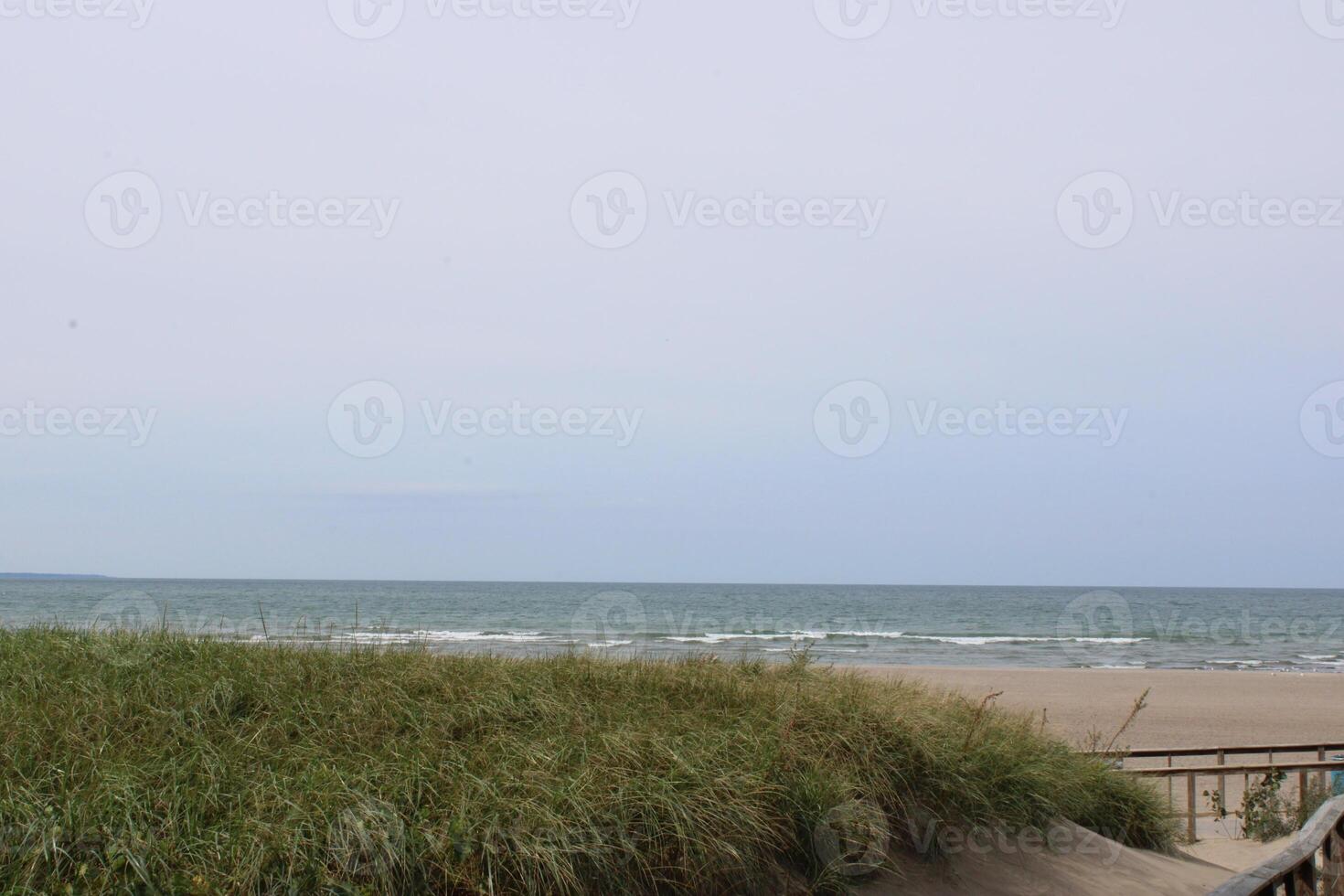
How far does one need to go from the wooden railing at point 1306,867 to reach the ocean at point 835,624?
5.26 meters

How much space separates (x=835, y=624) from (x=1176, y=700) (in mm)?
32758

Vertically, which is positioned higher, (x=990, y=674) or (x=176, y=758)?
(x=176, y=758)

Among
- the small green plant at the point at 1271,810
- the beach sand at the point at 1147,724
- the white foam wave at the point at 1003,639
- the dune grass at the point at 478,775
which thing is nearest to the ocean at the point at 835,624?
the white foam wave at the point at 1003,639

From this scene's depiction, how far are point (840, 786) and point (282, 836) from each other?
305 cm

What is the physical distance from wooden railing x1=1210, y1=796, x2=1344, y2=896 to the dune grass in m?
2.18

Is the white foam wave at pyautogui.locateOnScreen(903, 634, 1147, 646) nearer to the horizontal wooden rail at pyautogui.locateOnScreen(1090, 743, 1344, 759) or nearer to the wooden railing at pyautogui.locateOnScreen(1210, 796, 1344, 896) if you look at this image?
the horizontal wooden rail at pyautogui.locateOnScreen(1090, 743, 1344, 759)

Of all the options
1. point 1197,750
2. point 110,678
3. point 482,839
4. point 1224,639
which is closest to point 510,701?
point 482,839

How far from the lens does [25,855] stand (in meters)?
4.46

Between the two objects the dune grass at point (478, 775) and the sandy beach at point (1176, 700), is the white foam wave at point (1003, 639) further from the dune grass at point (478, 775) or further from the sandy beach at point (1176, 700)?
the dune grass at point (478, 775)

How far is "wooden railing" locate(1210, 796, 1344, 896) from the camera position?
3.68 metres

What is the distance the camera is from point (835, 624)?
58.9 metres

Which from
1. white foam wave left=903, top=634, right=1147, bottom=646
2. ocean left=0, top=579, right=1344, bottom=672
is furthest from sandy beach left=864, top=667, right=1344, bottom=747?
white foam wave left=903, top=634, right=1147, bottom=646

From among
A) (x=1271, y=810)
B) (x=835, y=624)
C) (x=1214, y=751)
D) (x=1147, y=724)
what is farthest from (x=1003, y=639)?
(x=1271, y=810)

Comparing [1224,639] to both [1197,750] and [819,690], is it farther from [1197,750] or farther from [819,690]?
[819,690]
